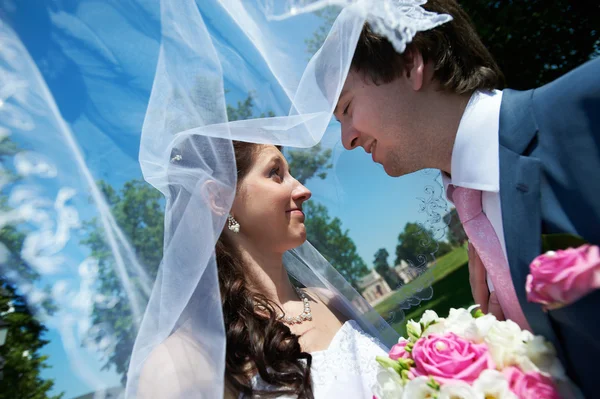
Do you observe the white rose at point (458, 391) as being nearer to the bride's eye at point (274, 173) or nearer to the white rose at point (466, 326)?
the white rose at point (466, 326)

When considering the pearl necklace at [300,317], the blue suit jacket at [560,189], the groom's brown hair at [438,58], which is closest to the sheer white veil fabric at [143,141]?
the groom's brown hair at [438,58]

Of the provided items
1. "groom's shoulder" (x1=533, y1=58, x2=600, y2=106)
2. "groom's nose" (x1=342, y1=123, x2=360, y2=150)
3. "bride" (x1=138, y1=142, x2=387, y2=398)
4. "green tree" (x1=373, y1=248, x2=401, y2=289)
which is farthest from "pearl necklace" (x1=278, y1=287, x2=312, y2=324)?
"groom's shoulder" (x1=533, y1=58, x2=600, y2=106)

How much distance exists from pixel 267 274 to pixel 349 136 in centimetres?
102

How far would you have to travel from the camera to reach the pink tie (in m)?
2.08

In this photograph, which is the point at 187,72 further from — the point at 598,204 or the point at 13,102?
the point at 598,204

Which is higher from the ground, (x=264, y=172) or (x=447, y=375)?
(x=264, y=172)

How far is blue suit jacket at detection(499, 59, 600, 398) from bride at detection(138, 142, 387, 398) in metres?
1.12

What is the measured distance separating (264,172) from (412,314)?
4.48 feet

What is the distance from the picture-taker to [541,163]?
1780mm

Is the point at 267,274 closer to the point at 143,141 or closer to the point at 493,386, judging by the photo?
the point at 143,141

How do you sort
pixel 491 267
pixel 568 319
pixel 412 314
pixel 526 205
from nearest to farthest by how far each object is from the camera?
1. pixel 568 319
2. pixel 526 205
3. pixel 491 267
4. pixel 412 314

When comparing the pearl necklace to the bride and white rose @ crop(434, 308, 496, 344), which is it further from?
white rose @ crop(434, 308, 496, 344)

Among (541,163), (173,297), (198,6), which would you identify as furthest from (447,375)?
(198,6)

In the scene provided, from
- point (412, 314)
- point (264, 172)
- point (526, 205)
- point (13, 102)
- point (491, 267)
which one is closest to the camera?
point (526, 205)
